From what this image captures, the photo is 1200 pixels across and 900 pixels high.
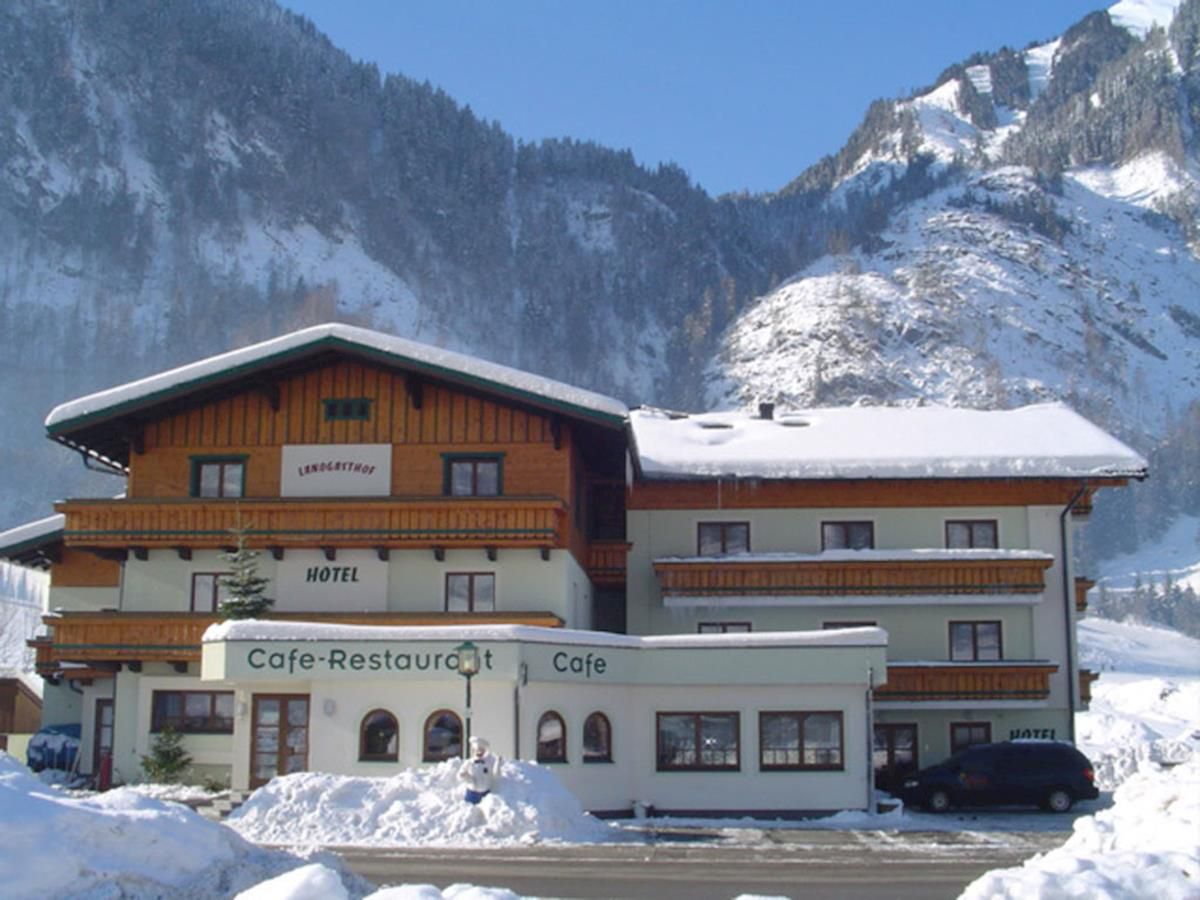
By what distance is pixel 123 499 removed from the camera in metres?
37.8

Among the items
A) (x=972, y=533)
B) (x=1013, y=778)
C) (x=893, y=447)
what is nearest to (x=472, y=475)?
(x=893, y=447)

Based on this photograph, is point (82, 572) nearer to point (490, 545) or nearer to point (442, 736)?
point (490, 545)

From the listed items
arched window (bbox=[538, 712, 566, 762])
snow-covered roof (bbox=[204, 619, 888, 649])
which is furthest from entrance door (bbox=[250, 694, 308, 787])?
arched window (bbox=[538, 712, 566, 762])

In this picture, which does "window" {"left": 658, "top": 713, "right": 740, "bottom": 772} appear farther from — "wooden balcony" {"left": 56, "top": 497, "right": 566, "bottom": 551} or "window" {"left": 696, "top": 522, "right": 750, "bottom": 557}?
"window" {"left": 696, "top": 522, "right": 750, "bottom": 557}

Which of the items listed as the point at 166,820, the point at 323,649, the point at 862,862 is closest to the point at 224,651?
the point at 323,649

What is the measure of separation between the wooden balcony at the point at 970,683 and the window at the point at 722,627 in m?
4.04

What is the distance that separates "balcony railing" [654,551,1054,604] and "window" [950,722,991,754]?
3649mm

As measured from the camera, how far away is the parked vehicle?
114ft

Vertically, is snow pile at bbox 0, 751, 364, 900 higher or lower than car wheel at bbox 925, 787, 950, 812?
higher

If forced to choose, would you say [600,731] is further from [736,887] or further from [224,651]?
[736,887]

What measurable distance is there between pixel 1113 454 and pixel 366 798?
24491 millimetres

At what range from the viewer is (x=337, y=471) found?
3772 cm

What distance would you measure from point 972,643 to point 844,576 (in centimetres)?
406

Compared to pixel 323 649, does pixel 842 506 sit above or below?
above
